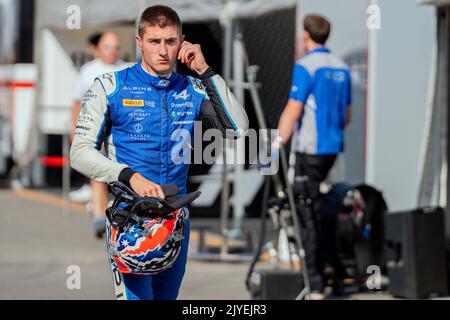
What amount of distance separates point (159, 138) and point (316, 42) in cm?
366

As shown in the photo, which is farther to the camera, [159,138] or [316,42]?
[316,42]

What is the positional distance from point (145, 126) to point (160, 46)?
0.35m

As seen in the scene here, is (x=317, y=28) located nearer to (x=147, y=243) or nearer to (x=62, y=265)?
(x=62, y=265)

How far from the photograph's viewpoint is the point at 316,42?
8375mm

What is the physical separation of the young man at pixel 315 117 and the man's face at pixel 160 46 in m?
3.21

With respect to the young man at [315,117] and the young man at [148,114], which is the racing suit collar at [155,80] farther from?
the young man at [315,117]

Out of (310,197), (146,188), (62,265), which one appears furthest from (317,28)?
(146,188)

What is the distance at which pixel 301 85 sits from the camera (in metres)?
8.09

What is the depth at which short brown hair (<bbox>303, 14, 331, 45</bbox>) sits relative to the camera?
8359 mm

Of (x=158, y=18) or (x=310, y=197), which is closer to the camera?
(x=158, y=18)

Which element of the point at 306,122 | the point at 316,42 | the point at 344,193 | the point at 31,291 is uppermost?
the point at 316,42

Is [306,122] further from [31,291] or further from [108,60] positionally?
[108,60]

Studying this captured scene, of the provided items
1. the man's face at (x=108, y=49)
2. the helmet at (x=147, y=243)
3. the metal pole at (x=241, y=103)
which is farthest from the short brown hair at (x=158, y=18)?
the man's face at (x=108, y=49)

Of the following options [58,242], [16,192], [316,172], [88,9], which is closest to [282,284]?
[316,172]
